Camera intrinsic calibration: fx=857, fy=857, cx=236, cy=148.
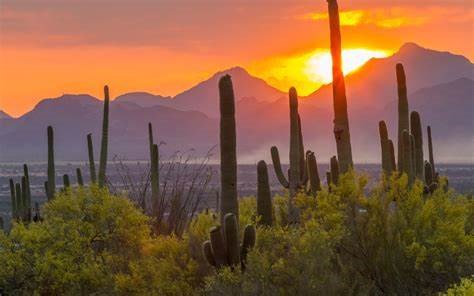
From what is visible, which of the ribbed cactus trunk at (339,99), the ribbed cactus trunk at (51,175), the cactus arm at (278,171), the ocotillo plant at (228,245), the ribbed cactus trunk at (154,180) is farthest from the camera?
the ribbed cactus trunk at (51,175)

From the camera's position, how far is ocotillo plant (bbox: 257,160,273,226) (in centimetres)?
1770

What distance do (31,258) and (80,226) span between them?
4.12 feet

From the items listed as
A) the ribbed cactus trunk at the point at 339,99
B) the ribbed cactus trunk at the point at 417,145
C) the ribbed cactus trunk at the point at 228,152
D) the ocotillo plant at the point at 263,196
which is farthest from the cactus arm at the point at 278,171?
the ribbed cactus trunk at the point at 228,152

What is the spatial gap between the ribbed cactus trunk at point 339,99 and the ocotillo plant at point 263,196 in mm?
2275

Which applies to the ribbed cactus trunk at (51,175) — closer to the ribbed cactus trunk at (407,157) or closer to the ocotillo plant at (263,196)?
the ribbed cactus trunk at (407,157)

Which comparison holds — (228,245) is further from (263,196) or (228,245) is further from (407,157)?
(407,157)

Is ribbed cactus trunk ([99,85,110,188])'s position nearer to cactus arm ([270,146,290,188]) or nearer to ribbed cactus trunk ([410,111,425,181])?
cactus arm ([270,146,290,188])

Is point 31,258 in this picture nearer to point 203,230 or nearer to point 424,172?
point 203,230

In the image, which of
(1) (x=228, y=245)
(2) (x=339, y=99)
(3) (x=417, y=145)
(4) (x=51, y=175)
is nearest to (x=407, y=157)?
(2) (x=339, y=99)

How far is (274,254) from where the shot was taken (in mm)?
15797

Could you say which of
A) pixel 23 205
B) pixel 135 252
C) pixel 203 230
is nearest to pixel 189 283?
pixel 203 230

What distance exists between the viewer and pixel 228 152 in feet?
55.7

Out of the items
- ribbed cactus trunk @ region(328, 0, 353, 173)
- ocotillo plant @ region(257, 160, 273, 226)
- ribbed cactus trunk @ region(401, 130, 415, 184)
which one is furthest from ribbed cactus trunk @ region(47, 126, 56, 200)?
ocotillo plant @ region(257, 160, 273, 226)

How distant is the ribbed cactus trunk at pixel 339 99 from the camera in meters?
19.9
